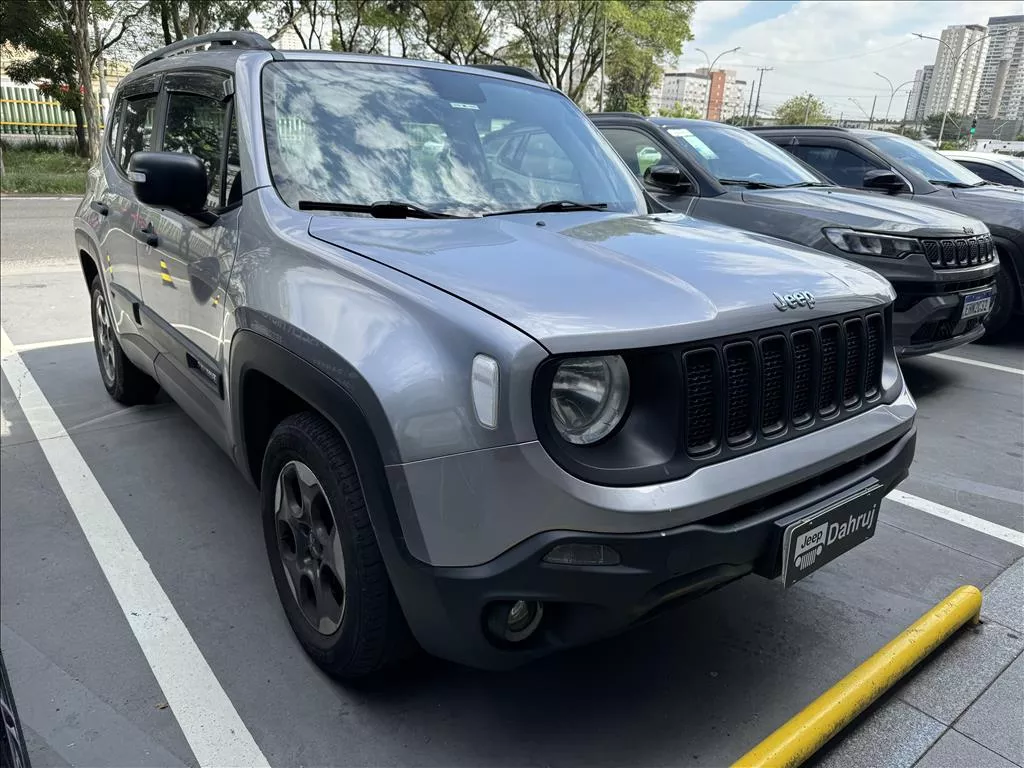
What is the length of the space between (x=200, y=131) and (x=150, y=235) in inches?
21.8

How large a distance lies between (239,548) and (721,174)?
14.3 feet

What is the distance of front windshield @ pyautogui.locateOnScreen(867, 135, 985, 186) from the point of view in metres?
7.39

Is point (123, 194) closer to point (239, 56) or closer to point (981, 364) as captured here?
point (239, 56)

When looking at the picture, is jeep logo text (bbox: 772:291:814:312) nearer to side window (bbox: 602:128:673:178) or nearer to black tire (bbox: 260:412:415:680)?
black tire (bbox: 260:412:415:680)

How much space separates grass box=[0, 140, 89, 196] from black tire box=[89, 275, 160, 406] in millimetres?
15236

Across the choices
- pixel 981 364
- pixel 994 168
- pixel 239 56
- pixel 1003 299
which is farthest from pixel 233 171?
pixel 994 168

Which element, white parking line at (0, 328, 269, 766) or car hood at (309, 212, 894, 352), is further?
white parking line at (0, 328, 269, 766)

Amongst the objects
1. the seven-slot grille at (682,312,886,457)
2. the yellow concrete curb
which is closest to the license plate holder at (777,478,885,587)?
the seven-slot grille at (682,312,886,457)

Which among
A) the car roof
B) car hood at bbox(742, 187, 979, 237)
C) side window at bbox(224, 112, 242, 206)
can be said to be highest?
the car roof

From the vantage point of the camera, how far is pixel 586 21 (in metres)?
34.5

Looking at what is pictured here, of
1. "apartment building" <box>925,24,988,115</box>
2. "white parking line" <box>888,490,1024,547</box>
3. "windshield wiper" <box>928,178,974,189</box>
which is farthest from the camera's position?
"apartment building" <box>925,24,988,115</box>

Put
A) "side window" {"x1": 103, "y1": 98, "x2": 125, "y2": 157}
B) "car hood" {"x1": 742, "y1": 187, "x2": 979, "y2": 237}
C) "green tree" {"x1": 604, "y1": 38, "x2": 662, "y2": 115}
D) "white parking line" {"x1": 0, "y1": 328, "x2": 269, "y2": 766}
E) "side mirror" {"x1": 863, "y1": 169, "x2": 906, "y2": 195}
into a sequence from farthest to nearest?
"green tree" {"x1": 604, "y1": 38, "x2": 662, "y2": 115} < "side mirror" {"x1": 863, "y1": 169, "x2": 906, "y2": 195} < "car hood" {"x1": 742, "y1": 187, "x2": 979, "y2": 237} < "side window" {"x1": 103, "y1": 98, "x2": 125, "y2": 157} < "white parking line" {"x1": 0, "y1": 328, "x2": 269, "y2": 766}

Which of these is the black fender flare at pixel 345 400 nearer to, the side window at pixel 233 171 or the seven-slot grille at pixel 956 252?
the side window at pixel 233 171

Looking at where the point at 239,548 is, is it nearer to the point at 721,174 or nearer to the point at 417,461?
the point at 417,461
